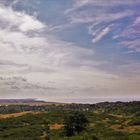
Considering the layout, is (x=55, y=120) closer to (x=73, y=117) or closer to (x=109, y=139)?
(x=73, y=117)

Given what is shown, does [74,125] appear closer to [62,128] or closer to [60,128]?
[62,128]

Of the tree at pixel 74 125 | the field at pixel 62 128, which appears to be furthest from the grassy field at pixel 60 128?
the tree at pixel 74 125

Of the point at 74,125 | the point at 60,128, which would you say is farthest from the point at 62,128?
the point at 74,125

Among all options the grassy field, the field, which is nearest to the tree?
the field

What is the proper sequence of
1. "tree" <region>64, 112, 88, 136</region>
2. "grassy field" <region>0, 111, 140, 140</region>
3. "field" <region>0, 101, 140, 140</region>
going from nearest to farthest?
"grassy field" <region>0, 111, 140, 140</region> < "field" <region>0, 101, 140, 140</region> < "tree" <region>64, 112, 88, 136</region>

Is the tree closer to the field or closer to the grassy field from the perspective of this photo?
the field

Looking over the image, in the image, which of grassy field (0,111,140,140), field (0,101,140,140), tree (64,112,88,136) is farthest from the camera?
tree (64,112,88,136)

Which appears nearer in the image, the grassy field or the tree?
the grassy field

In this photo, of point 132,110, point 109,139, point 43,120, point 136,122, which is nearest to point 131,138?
point 109,139

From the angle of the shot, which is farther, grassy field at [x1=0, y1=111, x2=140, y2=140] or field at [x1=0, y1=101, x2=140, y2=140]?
field at [x1=0, y1=101, x2=140, y2=140]
